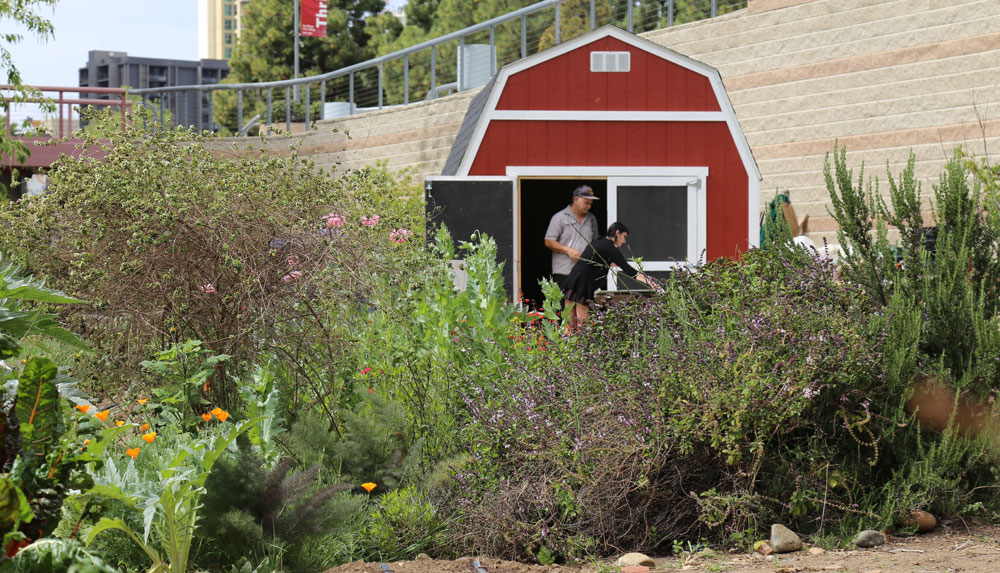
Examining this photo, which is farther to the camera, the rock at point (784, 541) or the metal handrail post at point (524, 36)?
the metal handrail post at point (524, 36)

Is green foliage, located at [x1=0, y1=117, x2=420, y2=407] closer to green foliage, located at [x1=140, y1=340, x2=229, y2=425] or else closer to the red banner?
green foliage, located at [x1=140, y1=340, x2=229, y2=425]

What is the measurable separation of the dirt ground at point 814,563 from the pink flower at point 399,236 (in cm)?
217

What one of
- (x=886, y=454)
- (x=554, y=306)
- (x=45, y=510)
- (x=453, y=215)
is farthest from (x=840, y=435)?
(x=453, y=215)

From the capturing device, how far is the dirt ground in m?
4.13

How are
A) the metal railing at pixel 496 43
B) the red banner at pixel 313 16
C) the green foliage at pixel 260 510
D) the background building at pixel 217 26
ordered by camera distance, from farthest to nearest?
the background building at pixel 217 26 → the red banner at pixel 313 16 → the metal railing at pixel 496 43 → the green foliage at pixel 260 510

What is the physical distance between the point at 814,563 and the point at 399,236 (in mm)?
3027

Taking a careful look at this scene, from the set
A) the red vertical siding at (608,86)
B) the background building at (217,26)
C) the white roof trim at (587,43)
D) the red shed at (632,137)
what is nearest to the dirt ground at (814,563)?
the red shed at (632,137)

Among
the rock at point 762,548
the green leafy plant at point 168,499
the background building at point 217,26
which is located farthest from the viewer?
the background building at point 217,26

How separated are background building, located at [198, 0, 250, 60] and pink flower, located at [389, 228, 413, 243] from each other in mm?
164179

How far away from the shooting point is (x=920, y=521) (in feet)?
15.8

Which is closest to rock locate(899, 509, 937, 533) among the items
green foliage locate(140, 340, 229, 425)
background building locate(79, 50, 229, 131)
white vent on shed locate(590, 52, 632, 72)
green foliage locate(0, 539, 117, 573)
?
green foliage locate(140, 340, 229, 425)

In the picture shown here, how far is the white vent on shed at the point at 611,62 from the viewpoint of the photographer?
1151 centimetres

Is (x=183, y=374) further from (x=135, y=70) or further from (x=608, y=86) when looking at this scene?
(x=135, y=70)

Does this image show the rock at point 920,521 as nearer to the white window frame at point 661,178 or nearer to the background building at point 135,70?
the white window frame at point 661,178
